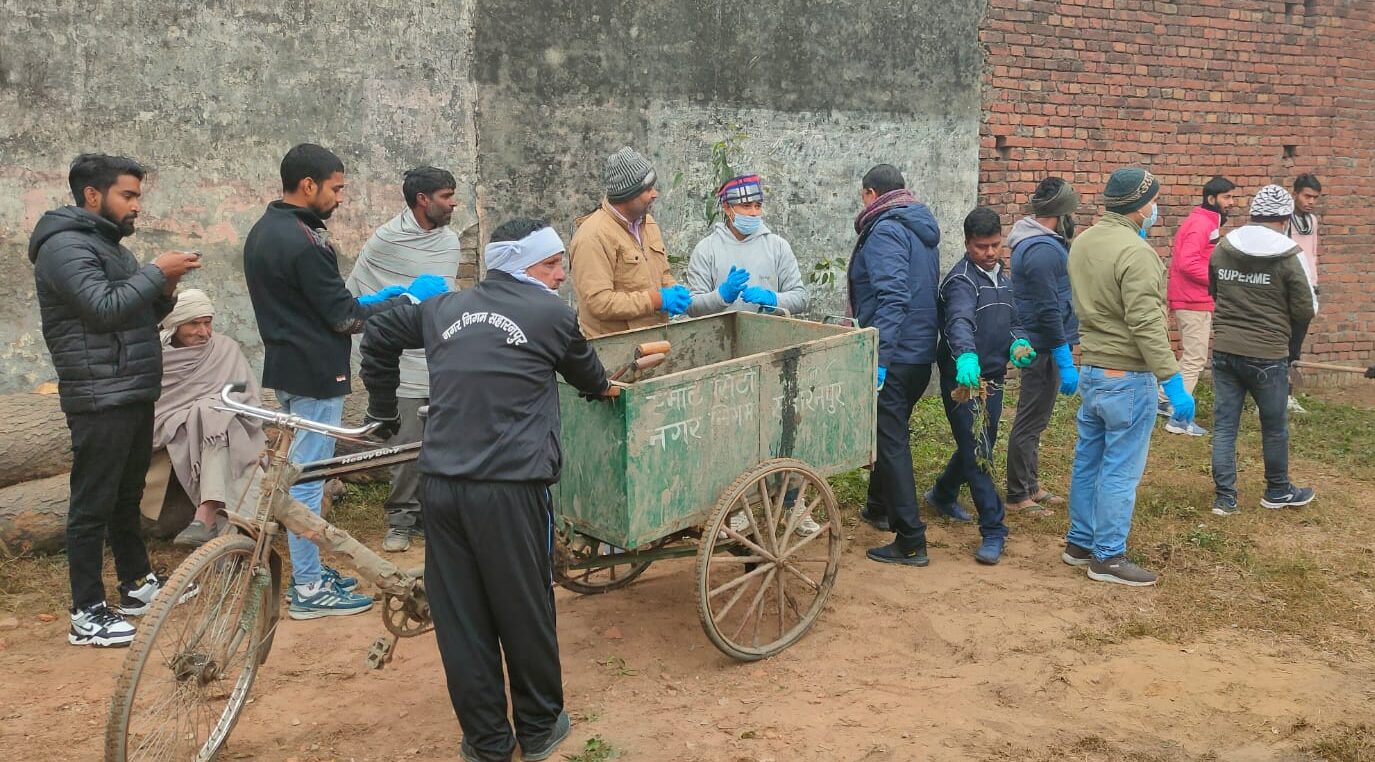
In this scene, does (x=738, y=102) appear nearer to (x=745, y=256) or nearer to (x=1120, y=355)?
(x=745, y=256)

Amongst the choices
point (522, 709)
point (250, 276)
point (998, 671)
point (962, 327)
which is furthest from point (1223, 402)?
point (250, 276)

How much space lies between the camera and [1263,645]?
4.95 metres

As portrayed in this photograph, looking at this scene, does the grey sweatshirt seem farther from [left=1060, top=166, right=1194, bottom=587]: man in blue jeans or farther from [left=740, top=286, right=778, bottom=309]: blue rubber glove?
[left=1060, top=166, right=1194, bottom=587]: man in blue jeans

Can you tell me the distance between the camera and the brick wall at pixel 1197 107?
9.55 m

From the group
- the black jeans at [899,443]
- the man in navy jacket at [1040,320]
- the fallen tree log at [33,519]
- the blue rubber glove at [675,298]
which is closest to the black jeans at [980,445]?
the black jeans at [899,443]

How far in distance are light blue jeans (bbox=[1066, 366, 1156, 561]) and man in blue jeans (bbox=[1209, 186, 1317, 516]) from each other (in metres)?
1.41

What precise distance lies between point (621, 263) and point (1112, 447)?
257 cm

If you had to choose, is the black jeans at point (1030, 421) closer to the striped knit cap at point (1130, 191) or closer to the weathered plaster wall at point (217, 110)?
the striped knit cap at point (1130, 191)

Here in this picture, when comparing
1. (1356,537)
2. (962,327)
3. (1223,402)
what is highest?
(962,327)

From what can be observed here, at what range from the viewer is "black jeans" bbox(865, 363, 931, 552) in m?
5.72

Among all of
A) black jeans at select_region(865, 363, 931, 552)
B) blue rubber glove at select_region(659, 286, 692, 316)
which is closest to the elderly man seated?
blue rubber glove at select_region(659, 286, 692, 316)

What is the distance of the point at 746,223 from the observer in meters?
6.11

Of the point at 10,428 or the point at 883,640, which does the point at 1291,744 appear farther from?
the point at 10,428

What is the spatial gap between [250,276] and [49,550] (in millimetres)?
2132
